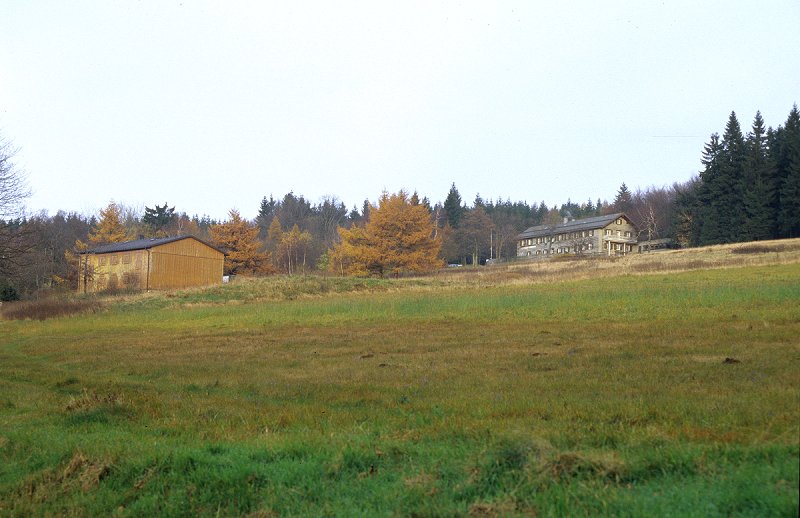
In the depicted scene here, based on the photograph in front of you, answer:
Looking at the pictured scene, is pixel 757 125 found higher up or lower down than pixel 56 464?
higher up

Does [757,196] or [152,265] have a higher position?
[757,196]

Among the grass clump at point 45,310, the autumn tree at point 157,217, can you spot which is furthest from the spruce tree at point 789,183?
the autumn tree at point 157,217

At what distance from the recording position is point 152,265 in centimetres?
5262

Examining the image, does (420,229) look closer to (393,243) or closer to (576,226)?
(393,243)

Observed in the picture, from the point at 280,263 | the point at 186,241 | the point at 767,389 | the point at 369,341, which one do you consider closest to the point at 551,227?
the point at 280,263

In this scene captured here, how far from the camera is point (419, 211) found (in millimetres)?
63594

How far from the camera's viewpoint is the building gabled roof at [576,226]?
99213 mm

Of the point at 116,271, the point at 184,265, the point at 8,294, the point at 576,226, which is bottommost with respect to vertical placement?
the point at 8,294

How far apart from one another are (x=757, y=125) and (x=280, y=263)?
75279mm

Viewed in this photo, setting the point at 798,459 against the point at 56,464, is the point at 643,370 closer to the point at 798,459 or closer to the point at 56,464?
the point at 798,459

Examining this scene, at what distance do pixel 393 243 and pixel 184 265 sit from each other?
21.3 meters

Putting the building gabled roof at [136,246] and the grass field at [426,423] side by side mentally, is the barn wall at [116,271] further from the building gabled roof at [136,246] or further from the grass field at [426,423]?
the grass field at [426,423]

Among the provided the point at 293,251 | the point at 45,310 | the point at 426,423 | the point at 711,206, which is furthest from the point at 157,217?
the point at 426,423

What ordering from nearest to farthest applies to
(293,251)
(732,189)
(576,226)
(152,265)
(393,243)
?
(152,265), (393,243), (732,189), (293,251), (576,226)
